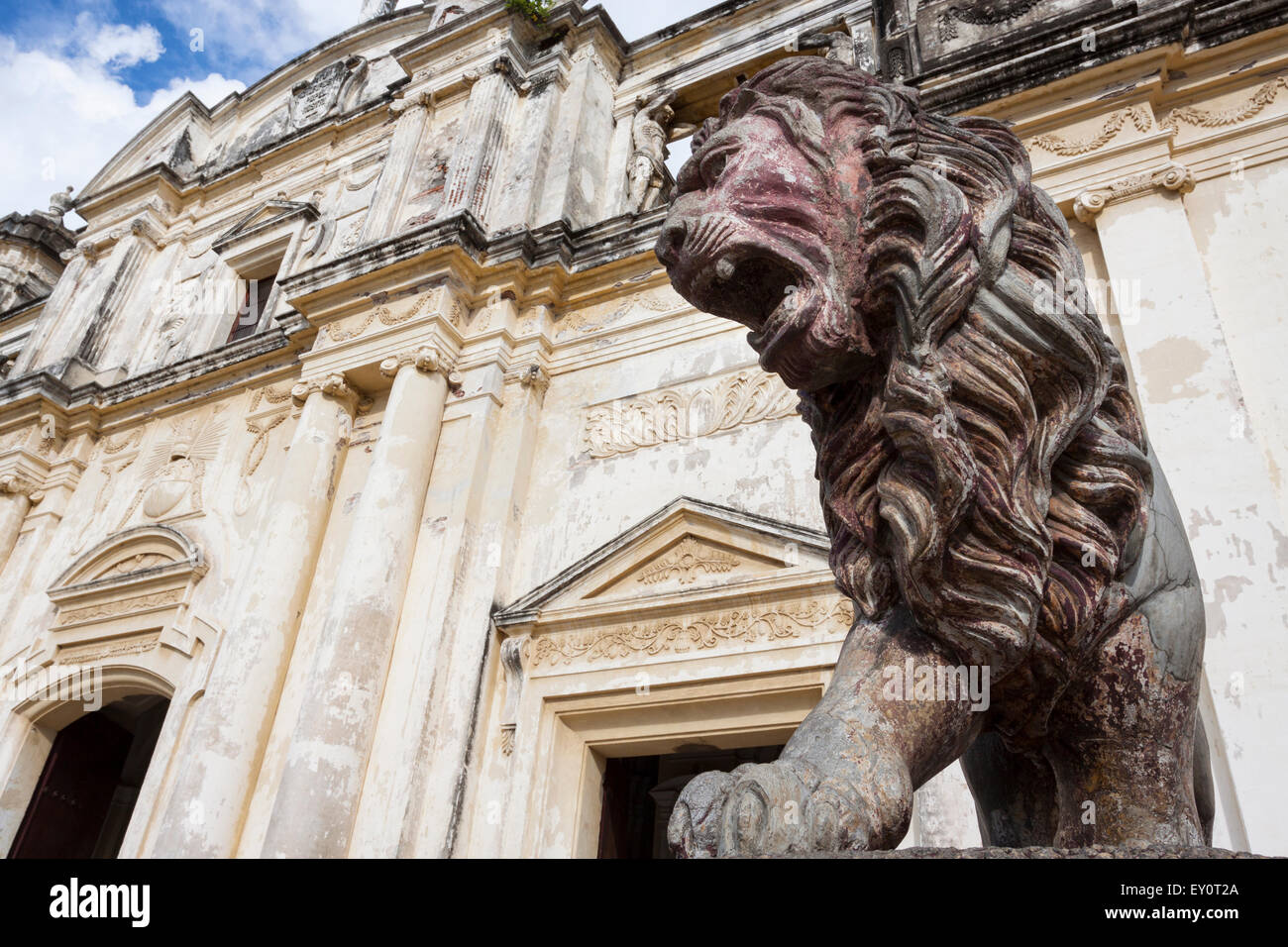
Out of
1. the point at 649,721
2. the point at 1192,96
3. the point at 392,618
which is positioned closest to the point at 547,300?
the point at 392,618

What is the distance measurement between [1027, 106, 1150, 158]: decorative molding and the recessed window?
837 centimetres

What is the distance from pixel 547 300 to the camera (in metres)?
7.38

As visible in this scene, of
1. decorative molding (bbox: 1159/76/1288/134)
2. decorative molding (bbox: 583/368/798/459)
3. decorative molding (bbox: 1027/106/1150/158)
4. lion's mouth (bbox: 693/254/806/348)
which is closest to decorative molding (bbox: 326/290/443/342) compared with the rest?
decorative molding (bbox: 583/368/798/459)

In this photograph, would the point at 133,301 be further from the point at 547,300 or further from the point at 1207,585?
the point at 1207,585

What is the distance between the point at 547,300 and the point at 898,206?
611 centimetres

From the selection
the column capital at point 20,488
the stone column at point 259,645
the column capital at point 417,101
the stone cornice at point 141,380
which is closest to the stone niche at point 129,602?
the stone column at point 259,645

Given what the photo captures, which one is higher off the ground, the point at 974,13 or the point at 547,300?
the point at 974,13

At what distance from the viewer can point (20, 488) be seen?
368 inches

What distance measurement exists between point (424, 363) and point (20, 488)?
17.5 feet

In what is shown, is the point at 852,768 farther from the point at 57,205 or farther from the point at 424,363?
the point at 57,205

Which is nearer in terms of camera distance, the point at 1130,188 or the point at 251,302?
the point at 1130,188

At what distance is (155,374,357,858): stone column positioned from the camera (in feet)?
18.6

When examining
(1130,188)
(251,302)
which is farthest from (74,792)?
(1130,188)

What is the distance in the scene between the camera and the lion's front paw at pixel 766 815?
1.06 meters
